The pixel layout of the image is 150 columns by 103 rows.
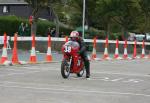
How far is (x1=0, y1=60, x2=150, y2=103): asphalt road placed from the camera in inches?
446

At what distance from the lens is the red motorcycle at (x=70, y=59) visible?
15.9m

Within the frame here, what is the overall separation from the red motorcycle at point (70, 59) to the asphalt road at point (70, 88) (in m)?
0.24

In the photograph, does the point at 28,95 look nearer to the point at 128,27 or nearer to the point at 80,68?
the point at 80,68

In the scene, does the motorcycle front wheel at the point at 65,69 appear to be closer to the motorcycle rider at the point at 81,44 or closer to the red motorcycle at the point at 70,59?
the red motorcycle at the point at 70,59

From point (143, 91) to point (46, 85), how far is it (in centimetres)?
230

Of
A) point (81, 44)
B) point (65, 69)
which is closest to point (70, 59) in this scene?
point (65, 69)

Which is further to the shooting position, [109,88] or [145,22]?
[145,22]

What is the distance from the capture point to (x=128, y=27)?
52.8 meters

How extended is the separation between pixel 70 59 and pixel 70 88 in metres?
2.87

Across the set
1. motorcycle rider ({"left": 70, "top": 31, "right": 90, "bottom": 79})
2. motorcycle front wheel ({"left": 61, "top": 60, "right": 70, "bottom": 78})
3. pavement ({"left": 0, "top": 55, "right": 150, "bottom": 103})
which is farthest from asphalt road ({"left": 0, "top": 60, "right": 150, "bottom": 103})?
motorcycle rider ({"left": 70, "top": 31, "right": 90, "bottom": 79})

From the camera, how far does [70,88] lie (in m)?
13.3

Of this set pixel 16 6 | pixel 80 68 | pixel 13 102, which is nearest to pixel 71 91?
pixel 13 102

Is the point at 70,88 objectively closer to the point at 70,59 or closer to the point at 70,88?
the point at 70,88

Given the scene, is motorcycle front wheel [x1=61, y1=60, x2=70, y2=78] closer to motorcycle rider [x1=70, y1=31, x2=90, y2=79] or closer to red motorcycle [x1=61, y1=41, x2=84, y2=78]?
red motorcycle [x1=61, y1=41, x2=84, y2=78]
